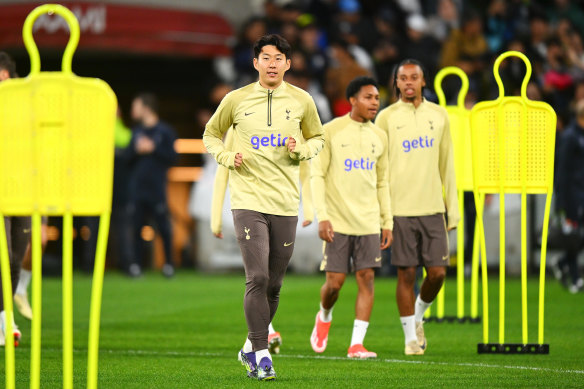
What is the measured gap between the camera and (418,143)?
9273 mm

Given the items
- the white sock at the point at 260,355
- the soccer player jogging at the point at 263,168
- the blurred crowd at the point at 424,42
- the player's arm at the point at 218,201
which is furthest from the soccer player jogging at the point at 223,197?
the blurred crowd at the point at 424,42

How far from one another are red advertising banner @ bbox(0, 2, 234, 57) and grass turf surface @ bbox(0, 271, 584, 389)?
6.79 m

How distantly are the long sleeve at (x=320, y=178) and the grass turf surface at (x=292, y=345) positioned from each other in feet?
3.62

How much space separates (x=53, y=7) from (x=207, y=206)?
1402 centimetres

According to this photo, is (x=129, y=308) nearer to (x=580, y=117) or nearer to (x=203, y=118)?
(x=580, y=117)

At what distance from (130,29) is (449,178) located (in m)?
13.4

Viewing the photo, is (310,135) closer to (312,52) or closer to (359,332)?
(359,332)

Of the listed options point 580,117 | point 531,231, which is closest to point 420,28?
point 531,231

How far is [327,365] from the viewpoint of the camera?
27.9ft

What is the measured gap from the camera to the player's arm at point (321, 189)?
877cm

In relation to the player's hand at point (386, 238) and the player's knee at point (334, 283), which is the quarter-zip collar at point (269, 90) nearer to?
the player's hand at point (386, 238)

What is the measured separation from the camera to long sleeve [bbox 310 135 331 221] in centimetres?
886

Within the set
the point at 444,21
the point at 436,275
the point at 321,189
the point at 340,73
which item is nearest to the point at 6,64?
the point at 321,189

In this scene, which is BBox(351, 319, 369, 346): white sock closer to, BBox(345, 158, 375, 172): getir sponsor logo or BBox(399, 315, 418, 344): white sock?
BBox(399, 315, 418, 344): white sock
